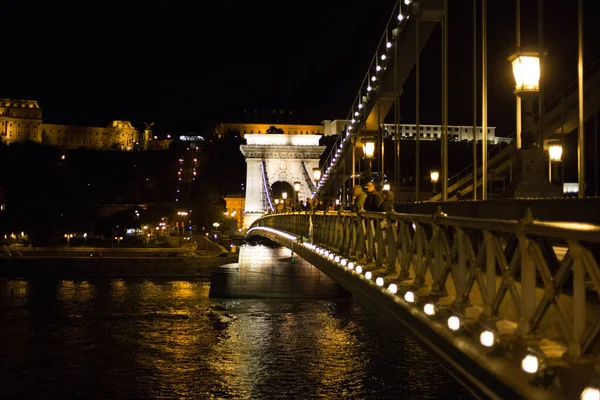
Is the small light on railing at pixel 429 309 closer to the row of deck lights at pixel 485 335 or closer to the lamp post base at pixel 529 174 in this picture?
the row of deck lights at pixel 485 335

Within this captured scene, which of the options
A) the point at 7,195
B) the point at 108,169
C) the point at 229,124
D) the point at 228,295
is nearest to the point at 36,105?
the point at 108,169

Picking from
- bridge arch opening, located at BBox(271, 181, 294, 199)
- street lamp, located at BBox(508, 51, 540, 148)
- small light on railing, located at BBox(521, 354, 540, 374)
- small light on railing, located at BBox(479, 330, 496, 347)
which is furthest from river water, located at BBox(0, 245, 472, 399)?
bridge arch opening, located at BBox(271, 181, 294, 199)

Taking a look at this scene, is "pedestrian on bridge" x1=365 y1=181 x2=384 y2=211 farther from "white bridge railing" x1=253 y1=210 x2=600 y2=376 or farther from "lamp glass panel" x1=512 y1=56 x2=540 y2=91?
"lamp glass panel" x1=512 y1=56 x2=540 y2=91

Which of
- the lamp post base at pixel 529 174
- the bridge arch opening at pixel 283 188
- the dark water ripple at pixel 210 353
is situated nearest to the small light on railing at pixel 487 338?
the lamp post base at pixel 529 174

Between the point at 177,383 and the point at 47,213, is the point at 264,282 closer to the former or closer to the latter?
the point at 177,383

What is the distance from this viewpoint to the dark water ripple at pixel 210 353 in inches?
684

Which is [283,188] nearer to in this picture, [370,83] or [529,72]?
[370,83]

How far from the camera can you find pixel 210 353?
21.8 m

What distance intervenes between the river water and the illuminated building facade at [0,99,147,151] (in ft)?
354

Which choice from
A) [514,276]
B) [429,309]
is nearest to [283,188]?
[429,309]

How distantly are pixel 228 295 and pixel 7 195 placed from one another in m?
62.5

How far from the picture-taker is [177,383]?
1805cm

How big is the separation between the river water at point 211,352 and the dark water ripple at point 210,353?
3 cm

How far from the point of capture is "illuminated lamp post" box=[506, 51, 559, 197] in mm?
7840
